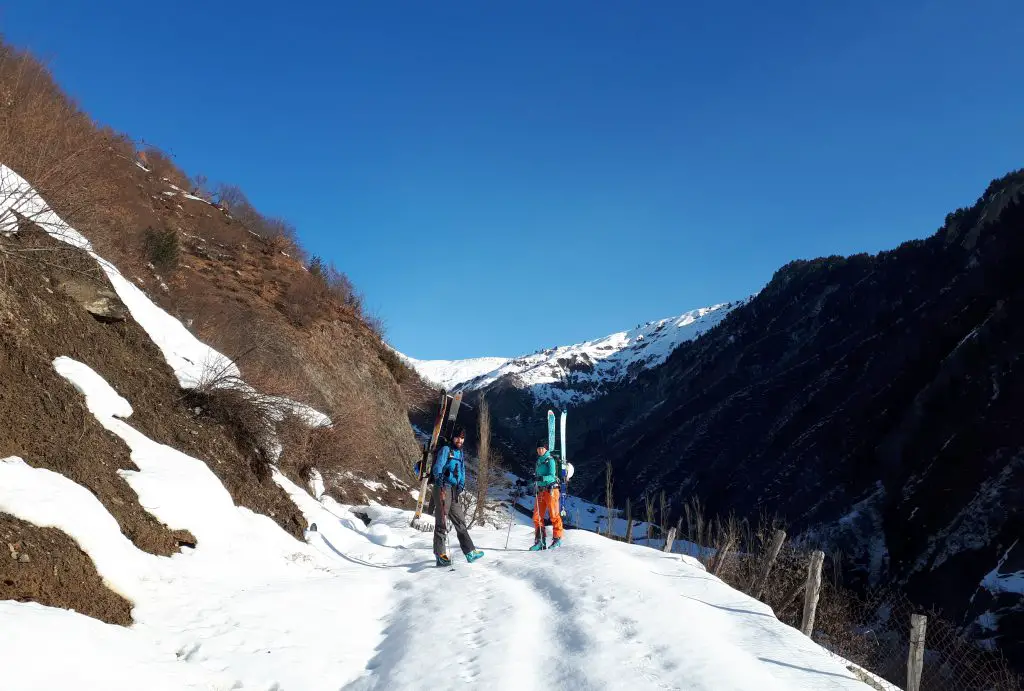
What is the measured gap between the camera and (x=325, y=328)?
981 inches

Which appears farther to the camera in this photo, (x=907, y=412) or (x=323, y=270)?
(x=907, y=412)

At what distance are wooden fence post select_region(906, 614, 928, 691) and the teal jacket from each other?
5545mm

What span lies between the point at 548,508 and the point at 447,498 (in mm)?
2528

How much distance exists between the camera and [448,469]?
9.34 meters

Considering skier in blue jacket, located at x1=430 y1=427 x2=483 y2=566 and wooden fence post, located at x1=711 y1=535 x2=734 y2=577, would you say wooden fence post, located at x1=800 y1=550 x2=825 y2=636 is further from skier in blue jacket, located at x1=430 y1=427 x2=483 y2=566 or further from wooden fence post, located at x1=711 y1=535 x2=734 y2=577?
skier in blue jacket, located at x1=430 y1=427 x2=483 y2=566

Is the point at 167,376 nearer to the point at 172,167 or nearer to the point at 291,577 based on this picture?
the point at 291,577

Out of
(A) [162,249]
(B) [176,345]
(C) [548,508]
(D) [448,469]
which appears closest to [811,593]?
(C) [548,508]

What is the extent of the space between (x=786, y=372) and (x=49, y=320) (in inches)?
2955

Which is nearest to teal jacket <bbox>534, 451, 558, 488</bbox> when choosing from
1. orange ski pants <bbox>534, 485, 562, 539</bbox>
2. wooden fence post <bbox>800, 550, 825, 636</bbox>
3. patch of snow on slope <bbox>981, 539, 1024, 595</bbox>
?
orange ski pants <bbox>534, 485, 562, 539</bbox>

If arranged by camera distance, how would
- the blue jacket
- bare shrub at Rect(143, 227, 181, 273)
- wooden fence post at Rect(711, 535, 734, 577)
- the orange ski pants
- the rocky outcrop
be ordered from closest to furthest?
1. the blue jacket
2. the orange ski pants
3. wooden fence post at Rect(711, 535, 734, 577)
4. bare shrub at Rect(143, 227, 181, 273)
5. the rocky outcrop

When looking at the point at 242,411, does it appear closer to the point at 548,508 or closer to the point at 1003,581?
the point at 548,508

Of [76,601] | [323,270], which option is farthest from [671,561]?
[323,270]

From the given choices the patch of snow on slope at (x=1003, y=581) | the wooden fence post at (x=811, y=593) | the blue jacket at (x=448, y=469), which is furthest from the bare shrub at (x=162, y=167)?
the patch of snow on slope at (x=1003, y=581)

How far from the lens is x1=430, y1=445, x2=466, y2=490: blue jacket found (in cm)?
932
